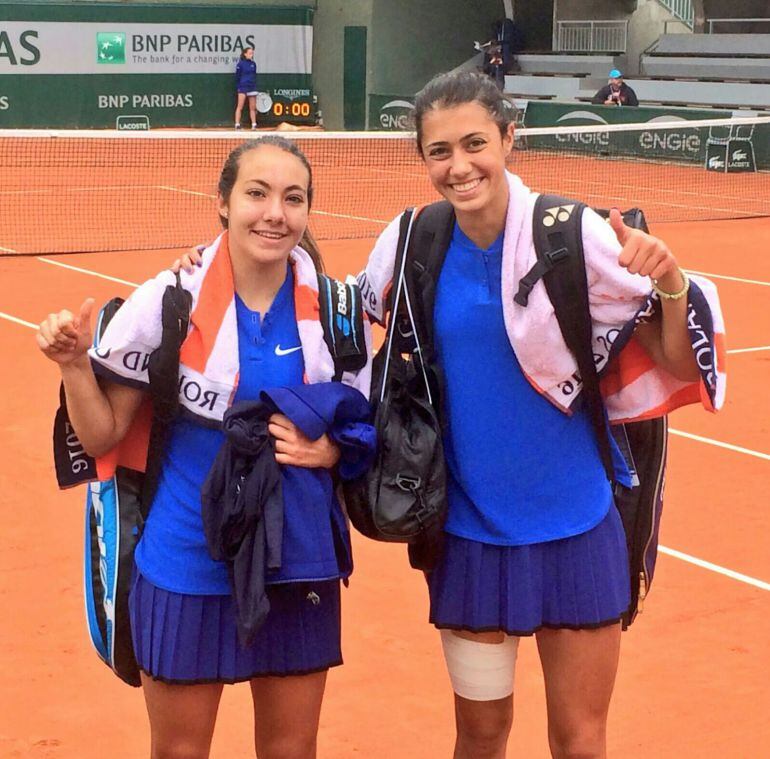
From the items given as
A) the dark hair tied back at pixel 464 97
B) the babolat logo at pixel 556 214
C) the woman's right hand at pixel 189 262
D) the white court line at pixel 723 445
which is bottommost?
the white court line at pixel 723 445

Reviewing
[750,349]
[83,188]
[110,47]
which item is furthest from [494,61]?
[750,349]

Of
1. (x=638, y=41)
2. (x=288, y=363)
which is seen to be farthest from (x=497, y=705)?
(x=638, y=41)

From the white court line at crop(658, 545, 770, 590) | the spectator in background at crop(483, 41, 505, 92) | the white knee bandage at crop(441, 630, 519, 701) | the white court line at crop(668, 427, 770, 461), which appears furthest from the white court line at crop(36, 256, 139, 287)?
the spectator in background at crop(483, 41, 505, 92)

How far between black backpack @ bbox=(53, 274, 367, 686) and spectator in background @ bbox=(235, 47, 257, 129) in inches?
1116

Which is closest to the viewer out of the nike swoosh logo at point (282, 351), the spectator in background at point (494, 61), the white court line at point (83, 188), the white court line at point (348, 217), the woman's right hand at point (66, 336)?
the woman's right hand at point (66, 336)

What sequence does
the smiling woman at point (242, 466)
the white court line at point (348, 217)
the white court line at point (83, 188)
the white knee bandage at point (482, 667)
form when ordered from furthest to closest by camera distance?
the white court line at point (83, 188), the white court line at point (348, 217), the white knee bandage at point (482, 667), the smiling woman at point (242, 466)

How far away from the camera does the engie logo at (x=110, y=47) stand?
30.5 metres

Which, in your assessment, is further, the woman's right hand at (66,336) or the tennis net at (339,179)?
the tennis net at (339,179)

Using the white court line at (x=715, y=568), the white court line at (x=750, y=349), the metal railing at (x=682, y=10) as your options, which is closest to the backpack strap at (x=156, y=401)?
the white court line at (x=715, y=568)

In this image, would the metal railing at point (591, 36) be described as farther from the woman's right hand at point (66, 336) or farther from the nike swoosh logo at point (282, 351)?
the woman's right hand at point (66, 336)

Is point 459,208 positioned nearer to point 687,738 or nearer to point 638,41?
point 687,738

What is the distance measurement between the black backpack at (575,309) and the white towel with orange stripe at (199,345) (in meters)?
0.32

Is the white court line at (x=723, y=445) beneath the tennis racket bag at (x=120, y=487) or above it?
beneath

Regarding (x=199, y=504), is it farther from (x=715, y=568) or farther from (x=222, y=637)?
(x=715, y=568)
